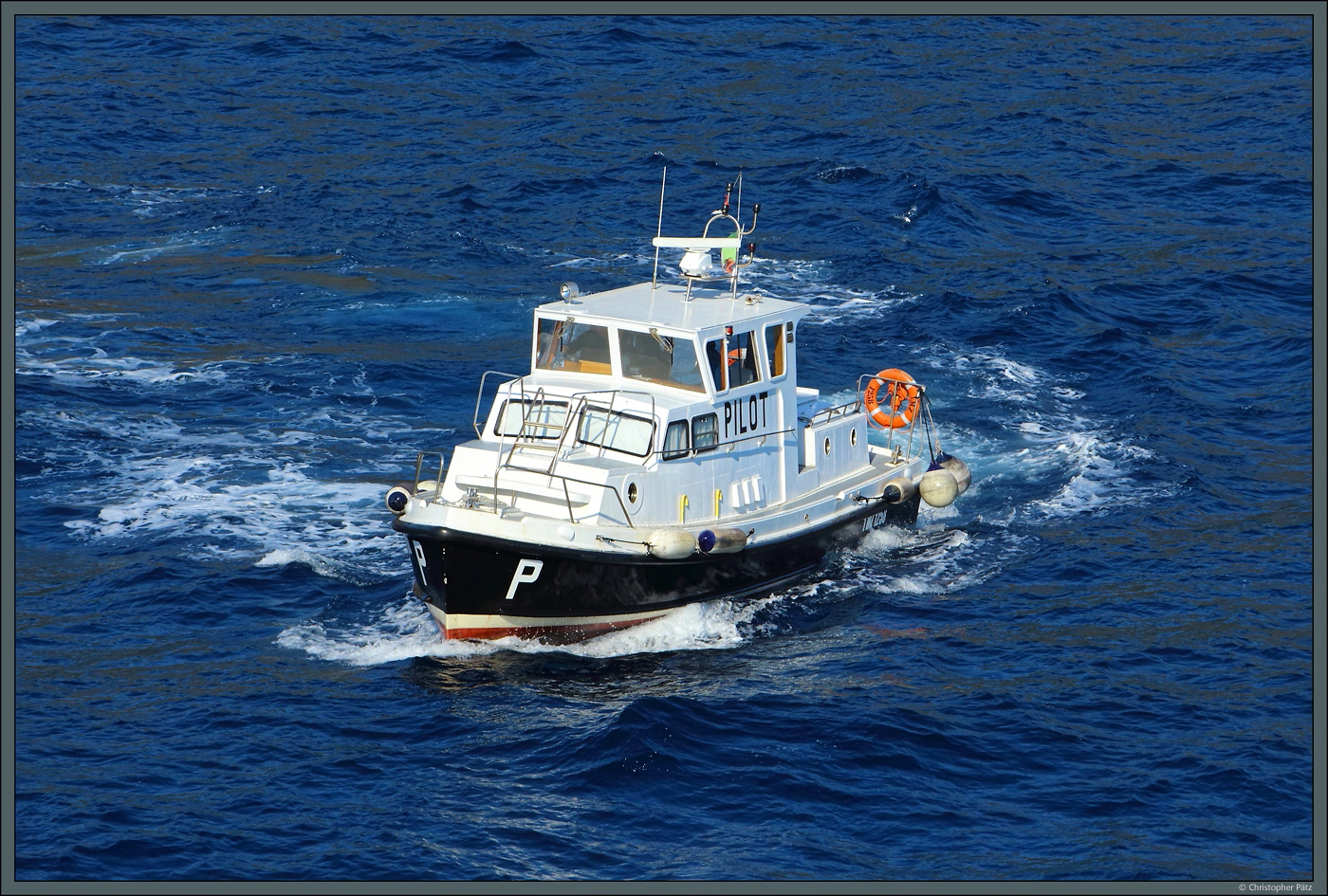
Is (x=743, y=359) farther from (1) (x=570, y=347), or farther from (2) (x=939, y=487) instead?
(2) (x=939, y=487)

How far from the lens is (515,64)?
5194 cm

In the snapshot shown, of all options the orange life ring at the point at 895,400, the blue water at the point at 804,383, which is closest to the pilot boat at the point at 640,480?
the blue water at the point at 804,383

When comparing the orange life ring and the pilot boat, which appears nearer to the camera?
the pilot boat

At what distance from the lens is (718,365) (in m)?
21.8

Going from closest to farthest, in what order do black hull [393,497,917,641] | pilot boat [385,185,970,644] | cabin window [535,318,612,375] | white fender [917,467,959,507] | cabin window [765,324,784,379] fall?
black hull [393,497,917,641] < pilot boat [385,185,970,644] < cabin window [535,318,612,375] < cabin window [765,324,784,379] < white fender [917,467,959,507]

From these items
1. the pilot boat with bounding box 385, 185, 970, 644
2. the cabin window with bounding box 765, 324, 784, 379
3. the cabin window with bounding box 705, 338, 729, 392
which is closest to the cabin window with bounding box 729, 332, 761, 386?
the pilot boat with bounding box 385, 185, 970, 644

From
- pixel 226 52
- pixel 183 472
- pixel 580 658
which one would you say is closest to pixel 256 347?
pixel 183 472

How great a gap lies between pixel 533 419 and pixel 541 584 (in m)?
2.80

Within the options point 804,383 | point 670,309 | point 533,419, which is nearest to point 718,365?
point 670,309

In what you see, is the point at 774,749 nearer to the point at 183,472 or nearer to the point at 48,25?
the point at 183,472

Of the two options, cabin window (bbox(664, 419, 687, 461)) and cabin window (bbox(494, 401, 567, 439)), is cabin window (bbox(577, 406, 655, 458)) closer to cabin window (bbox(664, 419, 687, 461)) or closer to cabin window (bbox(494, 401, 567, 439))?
cabin window (bbox(664, 419, 687, 461))

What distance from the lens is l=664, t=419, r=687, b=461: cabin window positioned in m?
21.0

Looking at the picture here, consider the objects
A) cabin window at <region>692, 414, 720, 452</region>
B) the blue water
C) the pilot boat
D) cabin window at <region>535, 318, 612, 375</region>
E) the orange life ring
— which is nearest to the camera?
the blue water

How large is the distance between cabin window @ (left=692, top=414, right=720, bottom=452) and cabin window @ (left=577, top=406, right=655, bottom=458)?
74 cm
